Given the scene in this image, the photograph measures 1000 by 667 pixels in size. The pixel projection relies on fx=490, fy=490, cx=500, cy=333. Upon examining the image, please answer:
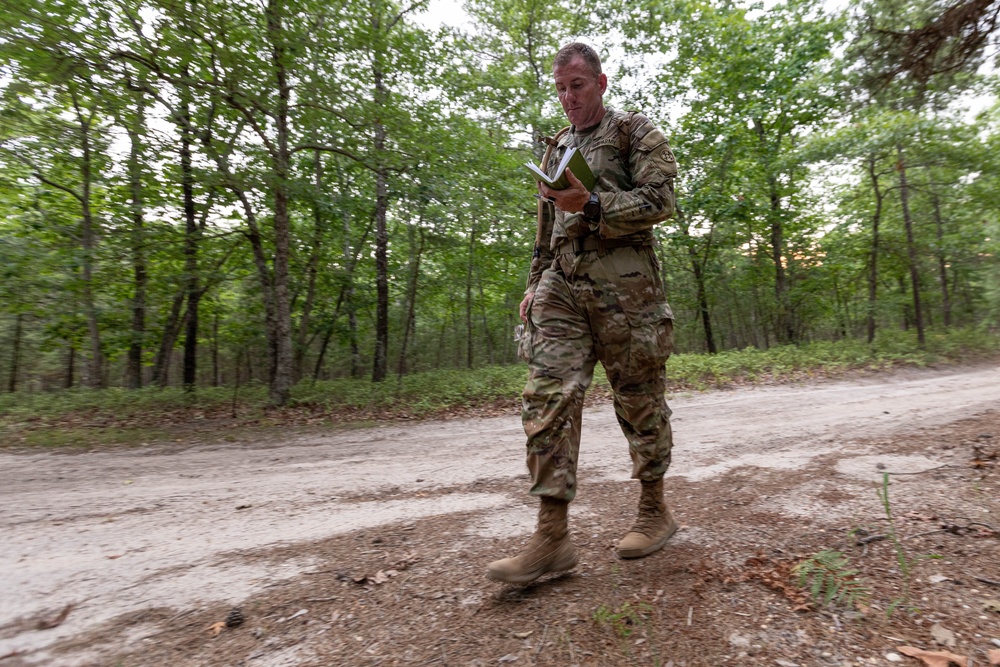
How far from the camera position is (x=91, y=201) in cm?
923

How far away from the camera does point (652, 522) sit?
2432 mm

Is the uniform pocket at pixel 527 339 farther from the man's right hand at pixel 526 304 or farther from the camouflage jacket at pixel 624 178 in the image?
the camouflage jacket at pixel 624 178

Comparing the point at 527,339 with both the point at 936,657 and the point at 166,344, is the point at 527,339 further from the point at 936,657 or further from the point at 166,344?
the point at 166,344

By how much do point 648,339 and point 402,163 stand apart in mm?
7342

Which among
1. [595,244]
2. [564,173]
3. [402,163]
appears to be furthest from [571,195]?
[402,163]

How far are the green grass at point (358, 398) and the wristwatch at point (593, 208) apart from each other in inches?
229

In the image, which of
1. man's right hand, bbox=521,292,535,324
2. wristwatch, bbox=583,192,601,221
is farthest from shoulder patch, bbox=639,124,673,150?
man's right hand, bbox=521,292,535,324

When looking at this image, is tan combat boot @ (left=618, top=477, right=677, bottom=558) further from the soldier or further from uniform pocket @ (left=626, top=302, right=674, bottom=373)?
uniform pocket @ (left=626, top=302, right=674, bottom=373)

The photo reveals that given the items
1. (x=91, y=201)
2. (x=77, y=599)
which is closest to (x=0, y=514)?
(x=77, y=599)

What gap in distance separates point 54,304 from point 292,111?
4206mm

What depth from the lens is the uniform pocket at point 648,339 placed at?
230cm

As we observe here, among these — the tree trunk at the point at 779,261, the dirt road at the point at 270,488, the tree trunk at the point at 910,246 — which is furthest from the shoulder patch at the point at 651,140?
the tree trunk at the point at 779,261

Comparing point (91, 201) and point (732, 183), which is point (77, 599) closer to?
point (91, 201)

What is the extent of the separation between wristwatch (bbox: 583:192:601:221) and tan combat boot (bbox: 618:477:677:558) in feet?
4.37
